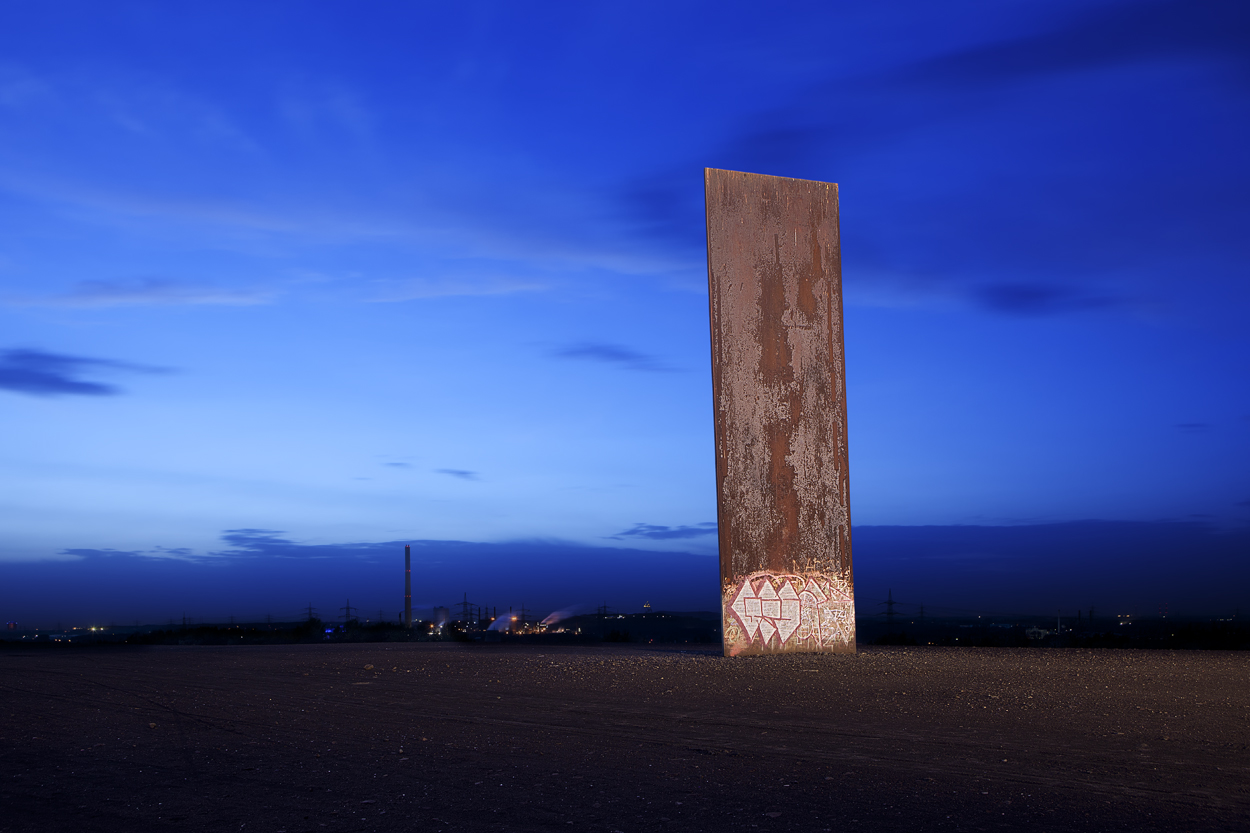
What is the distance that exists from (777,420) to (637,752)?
11721 mm

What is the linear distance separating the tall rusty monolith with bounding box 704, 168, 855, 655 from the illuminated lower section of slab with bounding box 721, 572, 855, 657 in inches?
0.8

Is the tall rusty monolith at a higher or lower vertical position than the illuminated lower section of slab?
higher

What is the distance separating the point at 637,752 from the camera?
7.53 meters

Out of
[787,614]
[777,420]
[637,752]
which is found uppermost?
[777,420]

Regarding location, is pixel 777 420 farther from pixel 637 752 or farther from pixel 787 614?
pixel 637 752

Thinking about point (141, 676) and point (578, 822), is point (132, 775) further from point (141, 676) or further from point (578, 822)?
point (141, 676)

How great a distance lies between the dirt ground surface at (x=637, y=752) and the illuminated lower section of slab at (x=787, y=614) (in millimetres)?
4342

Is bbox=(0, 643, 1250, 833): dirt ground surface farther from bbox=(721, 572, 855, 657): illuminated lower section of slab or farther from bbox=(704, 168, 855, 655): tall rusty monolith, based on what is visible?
bbox=(704, 168, 855, 655): tall rusty monolith

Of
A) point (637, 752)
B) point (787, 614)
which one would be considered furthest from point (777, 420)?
point (637, 752)

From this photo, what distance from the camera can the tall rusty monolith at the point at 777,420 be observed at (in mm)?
18312

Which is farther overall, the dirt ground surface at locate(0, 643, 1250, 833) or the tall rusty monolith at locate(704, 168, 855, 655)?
the tall rusty monolith at locate(704, 168, 855, 655)

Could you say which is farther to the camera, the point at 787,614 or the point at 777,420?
the point at 777,420

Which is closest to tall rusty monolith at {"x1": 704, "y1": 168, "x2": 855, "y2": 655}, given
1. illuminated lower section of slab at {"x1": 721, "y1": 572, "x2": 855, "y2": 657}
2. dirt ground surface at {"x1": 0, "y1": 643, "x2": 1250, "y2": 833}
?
illuminated lower section of slab at {"x1": 721, "y1": 572, "x2": 855, "y2": 657}

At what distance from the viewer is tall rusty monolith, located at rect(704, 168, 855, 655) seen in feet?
60.1
